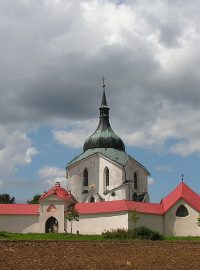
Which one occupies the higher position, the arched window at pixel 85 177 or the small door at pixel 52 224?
the arched window at pixel 85 177

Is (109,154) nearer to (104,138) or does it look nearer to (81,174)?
(104,138)

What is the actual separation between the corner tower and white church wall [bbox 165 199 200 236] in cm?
1039

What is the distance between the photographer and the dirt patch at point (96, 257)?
22.6 metres

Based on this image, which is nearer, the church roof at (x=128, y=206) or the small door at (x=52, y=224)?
the church roof at (x=128, y=206)

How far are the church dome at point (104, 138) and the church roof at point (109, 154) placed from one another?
105 cm

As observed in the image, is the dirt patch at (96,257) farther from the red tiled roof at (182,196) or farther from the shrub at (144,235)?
the red tiled roof at (182,196)

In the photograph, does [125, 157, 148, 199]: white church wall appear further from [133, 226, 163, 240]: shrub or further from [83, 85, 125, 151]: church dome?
[133, 226, 163, 240]: shrub

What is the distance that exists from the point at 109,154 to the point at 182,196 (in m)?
16.0

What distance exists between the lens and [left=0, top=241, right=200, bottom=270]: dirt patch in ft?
74.2

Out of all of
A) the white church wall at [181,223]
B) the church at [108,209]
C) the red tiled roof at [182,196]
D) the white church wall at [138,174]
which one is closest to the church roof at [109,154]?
the church at [108,209]

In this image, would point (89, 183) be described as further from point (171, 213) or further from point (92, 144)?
point (171, 213)

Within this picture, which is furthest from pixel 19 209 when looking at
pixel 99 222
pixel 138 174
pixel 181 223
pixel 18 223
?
pixel 138 174

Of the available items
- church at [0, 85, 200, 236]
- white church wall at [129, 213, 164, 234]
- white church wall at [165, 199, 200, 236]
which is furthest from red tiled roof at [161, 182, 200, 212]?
white church wall at [129, 213, 164, 234]

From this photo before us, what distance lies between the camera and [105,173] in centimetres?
6994
